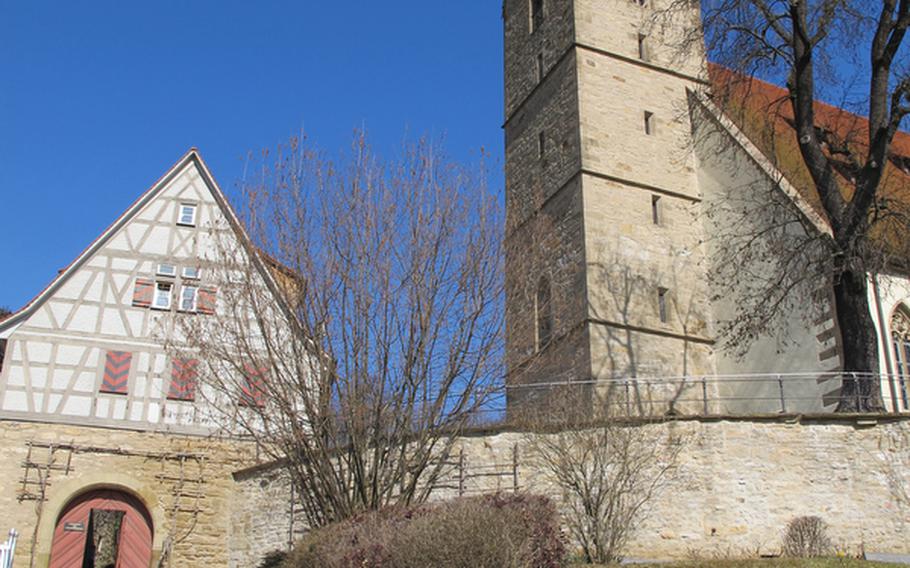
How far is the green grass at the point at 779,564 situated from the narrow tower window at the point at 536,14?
48.7ft

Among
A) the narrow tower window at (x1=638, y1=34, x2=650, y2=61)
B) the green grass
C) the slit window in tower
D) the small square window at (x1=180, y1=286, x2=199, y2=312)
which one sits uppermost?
the narrow tower window at (x1=638, y1=34, x2=650, y2=61)

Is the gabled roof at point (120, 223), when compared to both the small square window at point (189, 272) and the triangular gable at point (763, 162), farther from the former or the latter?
the triangular gable at point (763, 162)

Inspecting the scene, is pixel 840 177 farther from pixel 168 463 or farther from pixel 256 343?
pixel 168 463

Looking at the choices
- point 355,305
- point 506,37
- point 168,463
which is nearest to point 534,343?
point 355,305

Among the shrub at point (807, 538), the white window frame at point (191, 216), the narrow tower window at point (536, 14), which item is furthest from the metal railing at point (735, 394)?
the narrow tower window at point (536, 14)

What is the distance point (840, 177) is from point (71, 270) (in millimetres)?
14765

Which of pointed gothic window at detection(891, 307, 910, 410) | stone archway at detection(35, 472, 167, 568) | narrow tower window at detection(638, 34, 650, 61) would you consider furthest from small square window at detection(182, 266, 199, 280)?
pointed gothic window at detection(891, 307, 910, 410)

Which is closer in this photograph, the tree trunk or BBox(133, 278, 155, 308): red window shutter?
the tree trunk

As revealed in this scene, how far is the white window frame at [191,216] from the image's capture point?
64.1 feet

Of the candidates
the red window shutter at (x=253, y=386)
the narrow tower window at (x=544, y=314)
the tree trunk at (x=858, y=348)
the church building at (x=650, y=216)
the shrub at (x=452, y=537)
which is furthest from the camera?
the church building at (x=650, y=216)

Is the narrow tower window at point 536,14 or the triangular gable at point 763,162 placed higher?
the narrow tower window at point 536,14

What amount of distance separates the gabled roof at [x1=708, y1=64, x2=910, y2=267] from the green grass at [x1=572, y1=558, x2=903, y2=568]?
5476mm

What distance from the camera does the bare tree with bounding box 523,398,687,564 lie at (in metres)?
13.0

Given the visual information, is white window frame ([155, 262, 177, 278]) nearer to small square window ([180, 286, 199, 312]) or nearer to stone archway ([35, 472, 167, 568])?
small square window ([180, 286, 199, 312])
